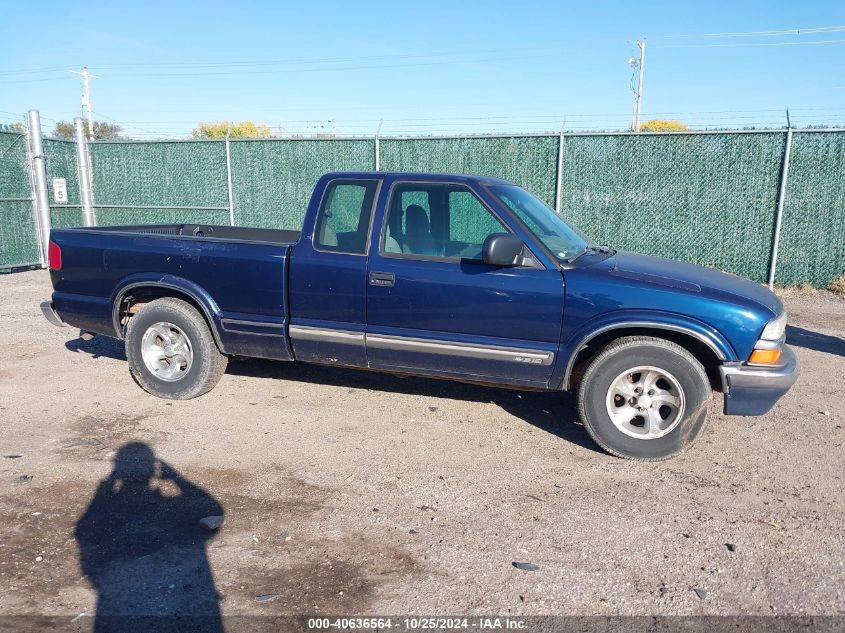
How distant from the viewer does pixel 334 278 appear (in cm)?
516

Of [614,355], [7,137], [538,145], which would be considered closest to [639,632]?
[614,355]

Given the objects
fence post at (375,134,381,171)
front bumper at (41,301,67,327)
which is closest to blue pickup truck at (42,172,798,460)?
front bumper at (41,301,67,327)

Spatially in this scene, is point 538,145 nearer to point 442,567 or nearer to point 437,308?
point 437,308

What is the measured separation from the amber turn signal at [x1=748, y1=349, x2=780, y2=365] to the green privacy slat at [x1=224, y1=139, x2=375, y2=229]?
32.1 feet

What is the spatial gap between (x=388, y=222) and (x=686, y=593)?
317 centimetres

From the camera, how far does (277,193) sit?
13.9 metres

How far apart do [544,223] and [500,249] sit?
0.86 meters

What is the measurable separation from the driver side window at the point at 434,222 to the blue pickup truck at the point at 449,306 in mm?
12

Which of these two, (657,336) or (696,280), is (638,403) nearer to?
(657,336)

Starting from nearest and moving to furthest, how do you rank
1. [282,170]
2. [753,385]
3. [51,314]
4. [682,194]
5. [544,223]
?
[753,385], [544,223], [51,314], [682,194], [282,170]

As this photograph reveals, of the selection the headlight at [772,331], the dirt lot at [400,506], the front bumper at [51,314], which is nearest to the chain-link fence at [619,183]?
the dirt lot at [400,506]

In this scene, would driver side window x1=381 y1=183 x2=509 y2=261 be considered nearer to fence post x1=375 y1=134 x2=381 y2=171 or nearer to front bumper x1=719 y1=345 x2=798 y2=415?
front bumper x1=719 y1=345 x2=798 y2=415

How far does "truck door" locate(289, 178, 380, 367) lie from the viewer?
16.9 feet

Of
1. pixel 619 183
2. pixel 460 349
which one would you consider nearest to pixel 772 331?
pixel 460 349
